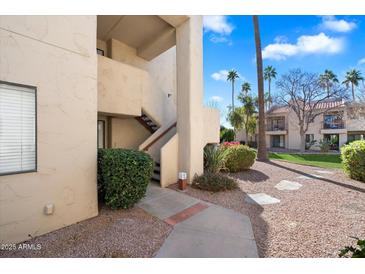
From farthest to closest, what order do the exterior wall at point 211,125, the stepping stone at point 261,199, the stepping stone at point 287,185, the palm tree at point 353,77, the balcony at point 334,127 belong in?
1. the palm tree at point 353,77
2. the balcony at point 334,127
3. the exterior wall at point 211,125
4. the stepping stone at point 287,185
5. the stepping stone at point 261,199

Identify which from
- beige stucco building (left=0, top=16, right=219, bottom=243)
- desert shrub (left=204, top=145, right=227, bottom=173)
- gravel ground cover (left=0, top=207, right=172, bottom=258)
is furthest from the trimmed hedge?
desert shrub (left=204, top=145, right=227, bottom=173)

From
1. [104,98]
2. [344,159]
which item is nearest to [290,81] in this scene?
[344,159]

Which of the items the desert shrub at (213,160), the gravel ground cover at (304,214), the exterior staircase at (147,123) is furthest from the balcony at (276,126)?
the exterior staircase at (147,123)

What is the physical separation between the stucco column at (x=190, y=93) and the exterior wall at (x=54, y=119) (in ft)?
11.2

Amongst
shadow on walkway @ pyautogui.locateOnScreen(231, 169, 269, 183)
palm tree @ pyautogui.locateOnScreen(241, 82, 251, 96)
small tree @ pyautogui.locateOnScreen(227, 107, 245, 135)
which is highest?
palm tree @ pyautogui.locateOnScreen(241, 82, 251, 96)

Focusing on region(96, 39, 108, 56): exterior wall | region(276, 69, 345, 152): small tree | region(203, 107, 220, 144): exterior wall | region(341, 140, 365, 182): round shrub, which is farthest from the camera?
region(276, 69, 345, 152): small tree

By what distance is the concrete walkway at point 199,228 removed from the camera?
334cm

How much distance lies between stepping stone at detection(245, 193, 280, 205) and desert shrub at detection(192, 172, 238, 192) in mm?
775

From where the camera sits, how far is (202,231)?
400cm

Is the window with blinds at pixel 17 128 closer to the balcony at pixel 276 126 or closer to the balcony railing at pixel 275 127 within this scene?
the balcony at pixel 276 126

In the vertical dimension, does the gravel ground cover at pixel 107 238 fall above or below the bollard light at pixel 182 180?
below

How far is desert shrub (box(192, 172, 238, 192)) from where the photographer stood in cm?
672

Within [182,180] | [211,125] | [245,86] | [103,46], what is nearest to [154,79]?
[103,46]

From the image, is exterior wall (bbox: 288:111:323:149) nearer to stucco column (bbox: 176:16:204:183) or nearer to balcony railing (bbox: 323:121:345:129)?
balcony railing (bbox: 323:121:345:129)
